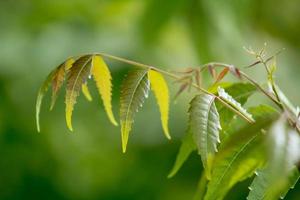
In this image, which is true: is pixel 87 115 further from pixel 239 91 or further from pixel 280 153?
pixel 280 153

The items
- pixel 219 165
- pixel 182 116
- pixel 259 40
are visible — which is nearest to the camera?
pixel 219 165

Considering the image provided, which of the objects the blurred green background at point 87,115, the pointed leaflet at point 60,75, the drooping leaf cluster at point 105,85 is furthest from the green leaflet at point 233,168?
the blurred green background at point 87,115

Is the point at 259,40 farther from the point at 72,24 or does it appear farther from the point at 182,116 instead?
the point at 72,24

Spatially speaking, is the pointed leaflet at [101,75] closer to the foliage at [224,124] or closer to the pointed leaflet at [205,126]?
the foliage at [224,124]

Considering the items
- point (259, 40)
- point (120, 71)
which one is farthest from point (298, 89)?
point (120, 71)

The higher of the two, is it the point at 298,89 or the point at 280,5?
the point at 280,5

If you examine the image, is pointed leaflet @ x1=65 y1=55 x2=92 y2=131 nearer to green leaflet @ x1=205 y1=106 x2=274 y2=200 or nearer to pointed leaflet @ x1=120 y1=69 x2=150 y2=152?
pointed leaflet @ x1=120 y1=69 x2=150 y2=152
